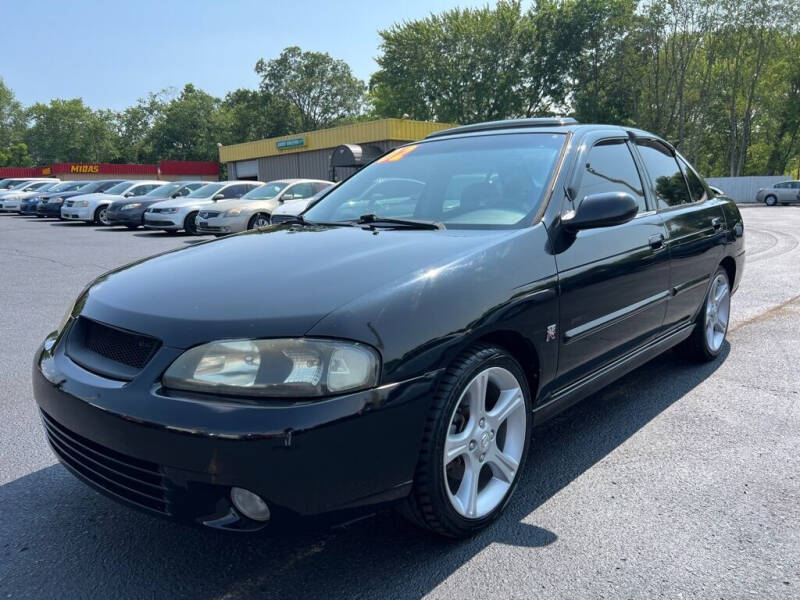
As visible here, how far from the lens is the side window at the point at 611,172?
3189mm

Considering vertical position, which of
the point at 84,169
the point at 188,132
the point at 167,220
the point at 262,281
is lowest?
the point at 167,220

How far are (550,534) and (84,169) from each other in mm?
60463

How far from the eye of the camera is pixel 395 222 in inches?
116

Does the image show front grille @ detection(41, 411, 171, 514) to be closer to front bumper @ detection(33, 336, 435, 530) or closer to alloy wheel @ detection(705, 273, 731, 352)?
front bumper @ detection(33, 336, 435, 530)

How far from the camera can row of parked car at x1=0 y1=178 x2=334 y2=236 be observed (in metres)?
13.9

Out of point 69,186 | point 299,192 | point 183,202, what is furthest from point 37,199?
point 299,192

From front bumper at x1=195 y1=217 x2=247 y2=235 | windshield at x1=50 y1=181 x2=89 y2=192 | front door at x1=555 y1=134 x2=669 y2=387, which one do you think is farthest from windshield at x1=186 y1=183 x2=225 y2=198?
front door at x1=555 y1=134 x2=669 y2=387

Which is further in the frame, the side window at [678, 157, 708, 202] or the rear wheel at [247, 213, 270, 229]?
the rear wheel at [247, 213, 270, 229]

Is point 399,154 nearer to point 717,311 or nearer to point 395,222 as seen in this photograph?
point 395,222

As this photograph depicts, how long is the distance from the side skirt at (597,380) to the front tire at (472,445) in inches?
8.9

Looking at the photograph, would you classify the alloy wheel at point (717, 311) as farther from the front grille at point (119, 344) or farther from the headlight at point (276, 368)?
the front grille at point (119, 344)

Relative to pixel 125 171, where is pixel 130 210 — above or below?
below

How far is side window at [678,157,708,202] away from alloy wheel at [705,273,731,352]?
58 centimetres

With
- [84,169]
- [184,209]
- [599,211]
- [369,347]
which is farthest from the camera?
[84,169]
